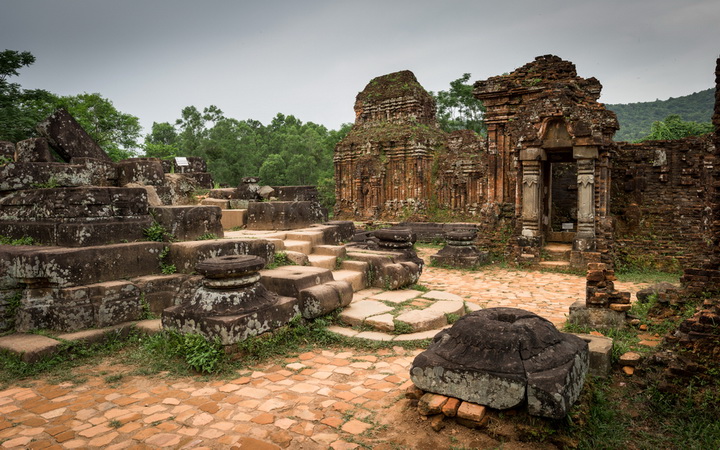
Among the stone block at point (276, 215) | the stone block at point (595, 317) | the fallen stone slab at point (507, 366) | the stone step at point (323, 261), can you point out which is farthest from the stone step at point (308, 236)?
the fallen stone slab at point (507, 366)

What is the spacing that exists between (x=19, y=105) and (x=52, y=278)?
69.4 ft

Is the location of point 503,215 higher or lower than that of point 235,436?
higher

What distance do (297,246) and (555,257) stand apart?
6.99m

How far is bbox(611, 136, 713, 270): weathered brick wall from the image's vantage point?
402 inches

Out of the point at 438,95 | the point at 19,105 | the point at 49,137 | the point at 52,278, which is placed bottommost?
the point at 52,278

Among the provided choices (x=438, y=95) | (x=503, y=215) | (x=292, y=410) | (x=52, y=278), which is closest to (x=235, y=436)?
(x=292, y=410)

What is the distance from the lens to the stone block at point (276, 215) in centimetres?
779

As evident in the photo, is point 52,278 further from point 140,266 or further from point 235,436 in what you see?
point 235,436

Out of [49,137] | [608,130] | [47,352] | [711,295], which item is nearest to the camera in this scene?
[47,352]

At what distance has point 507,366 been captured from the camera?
2873 mm

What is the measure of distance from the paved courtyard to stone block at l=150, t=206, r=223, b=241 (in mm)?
1976

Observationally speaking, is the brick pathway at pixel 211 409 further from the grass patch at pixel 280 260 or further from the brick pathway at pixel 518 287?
the brick pathway at pixel 518 287

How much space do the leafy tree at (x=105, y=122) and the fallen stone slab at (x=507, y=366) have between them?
2681 centimetres

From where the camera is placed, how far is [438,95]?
1503 inches
